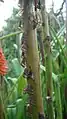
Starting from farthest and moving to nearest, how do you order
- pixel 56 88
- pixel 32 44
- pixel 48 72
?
pixel 56 88, pixel 48 72, pixel 32 44

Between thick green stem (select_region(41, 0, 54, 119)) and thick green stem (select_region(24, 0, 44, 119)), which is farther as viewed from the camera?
thick green stem (select_region(41, 0, 54, 119))

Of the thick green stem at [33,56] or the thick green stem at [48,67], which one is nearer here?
the thick green stem at [33,56]

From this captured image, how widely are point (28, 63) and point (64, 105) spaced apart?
0.31 m

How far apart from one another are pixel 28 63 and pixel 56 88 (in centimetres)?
23

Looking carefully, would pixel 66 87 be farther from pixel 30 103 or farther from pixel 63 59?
pixel 30 103

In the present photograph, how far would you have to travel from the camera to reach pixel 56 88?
0.62 m

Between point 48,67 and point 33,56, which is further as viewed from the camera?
point 48,67

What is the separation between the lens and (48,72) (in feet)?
1.67

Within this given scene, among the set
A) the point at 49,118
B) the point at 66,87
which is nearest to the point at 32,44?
the point at 49,118

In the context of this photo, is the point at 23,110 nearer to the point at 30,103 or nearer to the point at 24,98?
the point at 24,98

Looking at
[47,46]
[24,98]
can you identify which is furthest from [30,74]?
[24,98]

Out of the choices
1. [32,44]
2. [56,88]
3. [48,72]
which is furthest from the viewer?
[56,88]

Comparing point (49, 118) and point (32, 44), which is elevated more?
point (32, 44)

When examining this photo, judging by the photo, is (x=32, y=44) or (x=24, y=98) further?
(x=24, y=98)
